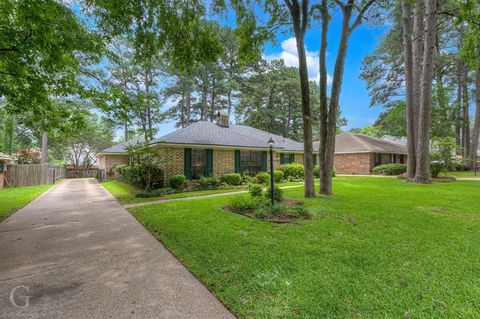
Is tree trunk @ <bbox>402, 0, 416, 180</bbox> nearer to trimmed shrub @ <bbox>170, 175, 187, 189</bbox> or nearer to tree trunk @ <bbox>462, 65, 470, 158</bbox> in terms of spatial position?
trimmed shrub @ <bbox>170, 175, 187, 189</bbox>

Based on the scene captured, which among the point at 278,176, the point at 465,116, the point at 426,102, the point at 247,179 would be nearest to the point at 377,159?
the point at 426,102

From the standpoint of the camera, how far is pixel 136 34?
265 inches

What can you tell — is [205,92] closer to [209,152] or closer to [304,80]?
[209,152]

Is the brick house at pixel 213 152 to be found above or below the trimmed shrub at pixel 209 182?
above

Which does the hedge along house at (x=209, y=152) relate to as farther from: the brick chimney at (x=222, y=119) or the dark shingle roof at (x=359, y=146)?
the dark shingle roof at (x=359, y=146)

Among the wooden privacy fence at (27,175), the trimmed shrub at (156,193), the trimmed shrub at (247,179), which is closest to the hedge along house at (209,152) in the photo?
the trimmed shrub at (247,179)

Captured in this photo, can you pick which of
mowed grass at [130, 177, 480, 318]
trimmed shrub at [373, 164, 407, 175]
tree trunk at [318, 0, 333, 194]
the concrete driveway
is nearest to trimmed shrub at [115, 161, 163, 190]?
mowed grass at [130, 177, 480, 318]

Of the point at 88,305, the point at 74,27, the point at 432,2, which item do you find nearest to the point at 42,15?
the point at 74,27

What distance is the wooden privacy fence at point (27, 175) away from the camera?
15.4 m

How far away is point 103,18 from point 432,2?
15540 millimetres

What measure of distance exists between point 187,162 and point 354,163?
58.8ft

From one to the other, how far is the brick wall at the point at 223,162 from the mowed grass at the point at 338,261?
23.8ft

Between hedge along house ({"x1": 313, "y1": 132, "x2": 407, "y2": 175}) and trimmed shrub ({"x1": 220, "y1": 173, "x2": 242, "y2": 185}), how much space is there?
14702 mm

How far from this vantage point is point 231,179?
12898 mm
